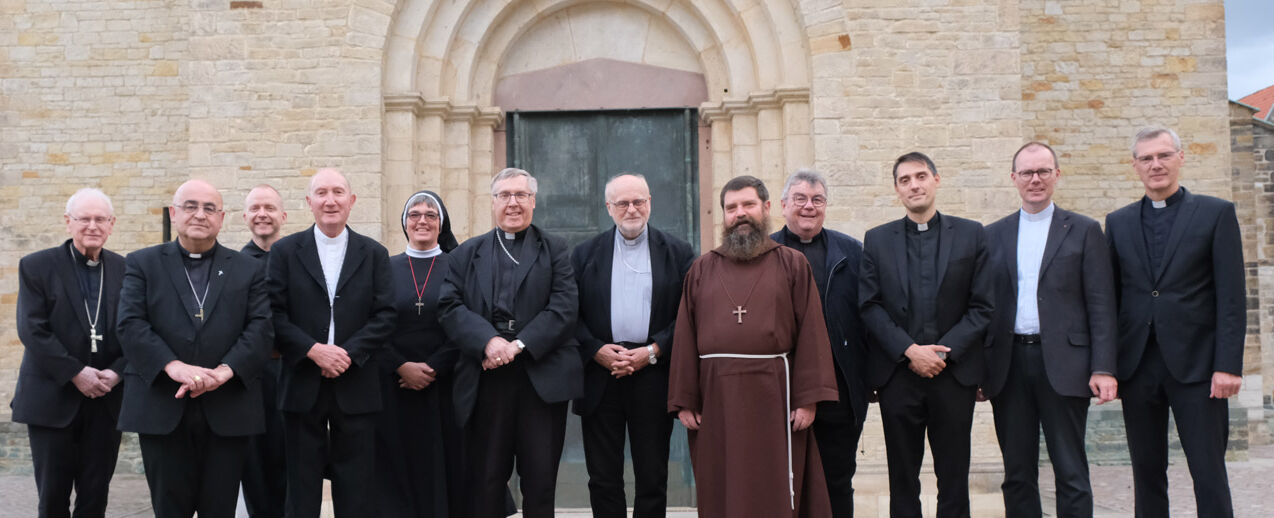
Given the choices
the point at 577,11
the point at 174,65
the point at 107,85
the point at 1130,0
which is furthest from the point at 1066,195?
the point at 107,85

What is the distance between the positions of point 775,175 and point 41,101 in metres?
7.80

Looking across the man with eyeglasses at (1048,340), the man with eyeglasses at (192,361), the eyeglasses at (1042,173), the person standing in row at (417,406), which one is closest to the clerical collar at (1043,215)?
the man with eyeglasses at (1048,340)

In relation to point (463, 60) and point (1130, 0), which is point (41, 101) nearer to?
point (463, 60)

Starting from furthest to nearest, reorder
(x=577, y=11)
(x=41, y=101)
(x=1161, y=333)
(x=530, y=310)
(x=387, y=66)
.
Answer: (x=41, y=101), (x=577, y=11), (x=387, y=66), (x=530, y=310), (x=1161, y=333)

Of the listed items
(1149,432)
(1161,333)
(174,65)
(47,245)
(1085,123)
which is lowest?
(1149,432)

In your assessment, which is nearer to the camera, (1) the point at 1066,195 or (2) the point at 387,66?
(2) the point at 387,66

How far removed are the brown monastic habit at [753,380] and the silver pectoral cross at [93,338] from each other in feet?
9.78

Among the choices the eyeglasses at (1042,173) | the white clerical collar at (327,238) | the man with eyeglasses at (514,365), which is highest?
the eyeglasses at (1042,173)

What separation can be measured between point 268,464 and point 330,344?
1.29 meters

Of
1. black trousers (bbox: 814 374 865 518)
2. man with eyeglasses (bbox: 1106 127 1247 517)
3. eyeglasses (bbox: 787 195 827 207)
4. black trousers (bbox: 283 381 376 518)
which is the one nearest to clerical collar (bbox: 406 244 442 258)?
black trousers (bbox: 283 381 376 518)

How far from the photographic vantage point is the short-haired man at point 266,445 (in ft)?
18.9

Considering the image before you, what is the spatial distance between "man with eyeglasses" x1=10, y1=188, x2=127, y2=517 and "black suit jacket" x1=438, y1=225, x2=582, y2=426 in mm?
1786

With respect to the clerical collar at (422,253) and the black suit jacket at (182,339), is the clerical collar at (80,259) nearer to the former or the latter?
the black suit jacket at (182,339)

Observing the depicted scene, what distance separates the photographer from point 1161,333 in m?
4.61
